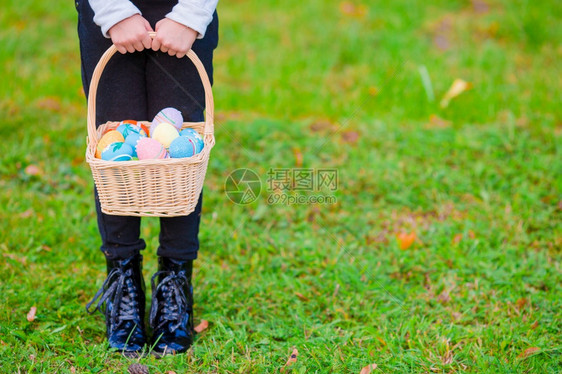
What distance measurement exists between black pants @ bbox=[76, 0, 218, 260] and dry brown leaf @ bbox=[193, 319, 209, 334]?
311mm

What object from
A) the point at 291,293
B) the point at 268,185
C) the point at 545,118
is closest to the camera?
the point at 291,293

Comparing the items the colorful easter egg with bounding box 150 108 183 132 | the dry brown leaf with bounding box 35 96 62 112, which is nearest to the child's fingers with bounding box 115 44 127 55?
the colorful easter egg with bounding box 150 108 183 132

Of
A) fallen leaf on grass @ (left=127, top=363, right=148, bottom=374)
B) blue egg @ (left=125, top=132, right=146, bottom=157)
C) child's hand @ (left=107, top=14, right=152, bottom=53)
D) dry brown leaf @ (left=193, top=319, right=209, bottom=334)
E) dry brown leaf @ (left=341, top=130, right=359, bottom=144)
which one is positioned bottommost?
fallen leaf on grass @ (left=127, top=363, right=148, bottom=374)

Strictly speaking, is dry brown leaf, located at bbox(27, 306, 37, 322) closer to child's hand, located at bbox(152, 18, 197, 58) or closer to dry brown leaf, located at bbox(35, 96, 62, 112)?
child's hand, located at bbox(152, 18, 197, 58)

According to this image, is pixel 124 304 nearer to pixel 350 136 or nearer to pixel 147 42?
pixel 147 42

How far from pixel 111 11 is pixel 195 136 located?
0.46 meters

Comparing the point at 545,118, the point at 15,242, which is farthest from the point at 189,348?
the point at 545,118

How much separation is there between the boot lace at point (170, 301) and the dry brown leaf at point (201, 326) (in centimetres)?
13

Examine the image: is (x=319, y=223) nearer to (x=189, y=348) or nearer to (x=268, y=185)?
(x=268, y=185)

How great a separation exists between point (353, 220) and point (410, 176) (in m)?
0.52

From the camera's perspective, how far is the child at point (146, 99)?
5.37 ft

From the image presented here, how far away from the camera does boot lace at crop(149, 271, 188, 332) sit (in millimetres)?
1948

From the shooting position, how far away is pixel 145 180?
164cm

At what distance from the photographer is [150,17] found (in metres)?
1.74
